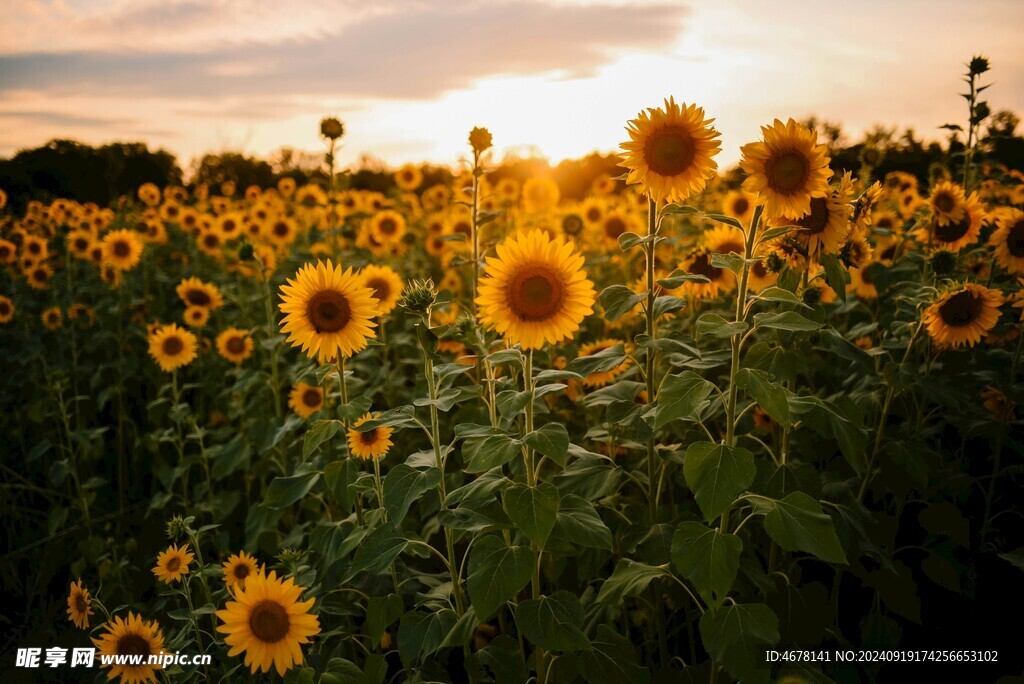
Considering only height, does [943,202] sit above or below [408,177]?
below

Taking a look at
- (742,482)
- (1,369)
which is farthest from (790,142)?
(1,369)

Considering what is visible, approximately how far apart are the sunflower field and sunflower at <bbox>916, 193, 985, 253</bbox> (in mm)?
22

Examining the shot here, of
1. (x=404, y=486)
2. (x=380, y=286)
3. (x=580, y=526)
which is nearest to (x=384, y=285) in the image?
(x=380, y=286)

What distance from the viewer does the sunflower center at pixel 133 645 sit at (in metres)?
2.15

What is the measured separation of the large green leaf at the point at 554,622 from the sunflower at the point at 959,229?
253 centimetres

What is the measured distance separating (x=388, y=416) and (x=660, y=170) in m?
1.14

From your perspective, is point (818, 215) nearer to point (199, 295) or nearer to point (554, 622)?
point (554, 622)

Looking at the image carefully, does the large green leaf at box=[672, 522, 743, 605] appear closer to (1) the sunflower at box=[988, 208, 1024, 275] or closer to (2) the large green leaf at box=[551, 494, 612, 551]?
(2) the large green leaf at box=[551, 494, 612, 551]

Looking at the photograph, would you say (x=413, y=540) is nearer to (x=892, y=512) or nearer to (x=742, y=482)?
(x=742, y=482)

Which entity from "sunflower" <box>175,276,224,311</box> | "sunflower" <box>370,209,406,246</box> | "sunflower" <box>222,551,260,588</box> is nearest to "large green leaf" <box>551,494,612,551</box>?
"sunflower" <box>222,551,260,588</box>

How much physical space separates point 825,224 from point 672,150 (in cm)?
59

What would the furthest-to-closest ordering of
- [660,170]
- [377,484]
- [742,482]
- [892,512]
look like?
[892,512]
[377,484]
[660,170]
[742,482]

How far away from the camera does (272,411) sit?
390 centimetres

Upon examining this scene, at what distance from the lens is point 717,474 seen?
5.70 feet
